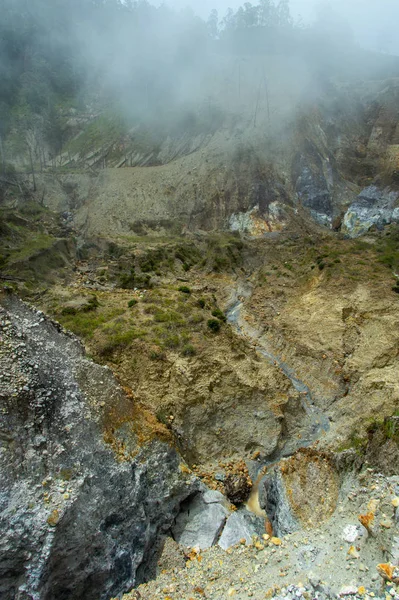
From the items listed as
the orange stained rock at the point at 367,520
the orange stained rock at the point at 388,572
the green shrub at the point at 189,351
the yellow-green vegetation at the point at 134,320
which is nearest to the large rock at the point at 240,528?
the orange stained rock at the point at 367,520

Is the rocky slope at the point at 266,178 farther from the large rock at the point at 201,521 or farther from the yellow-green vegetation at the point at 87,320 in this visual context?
the large rock at the point at 201,521

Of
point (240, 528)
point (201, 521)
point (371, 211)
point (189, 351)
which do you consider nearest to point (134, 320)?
point (189, 351)

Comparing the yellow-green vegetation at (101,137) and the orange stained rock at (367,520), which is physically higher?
the orange stained rock at (367,520)

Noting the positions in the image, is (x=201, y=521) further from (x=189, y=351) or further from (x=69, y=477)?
(x=189, y=351)

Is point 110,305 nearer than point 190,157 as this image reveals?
Yes

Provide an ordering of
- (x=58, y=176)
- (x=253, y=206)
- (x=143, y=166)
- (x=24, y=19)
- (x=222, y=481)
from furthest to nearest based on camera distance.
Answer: (x=24, y=19) → (x=143, y=166) → (x=58, y=176) → (x=253, y=206) → (x=222, y=481)

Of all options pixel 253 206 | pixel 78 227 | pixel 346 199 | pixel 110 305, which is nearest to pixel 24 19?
pixel 78 227

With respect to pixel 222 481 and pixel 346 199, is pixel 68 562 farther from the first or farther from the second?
pixel 346 199
